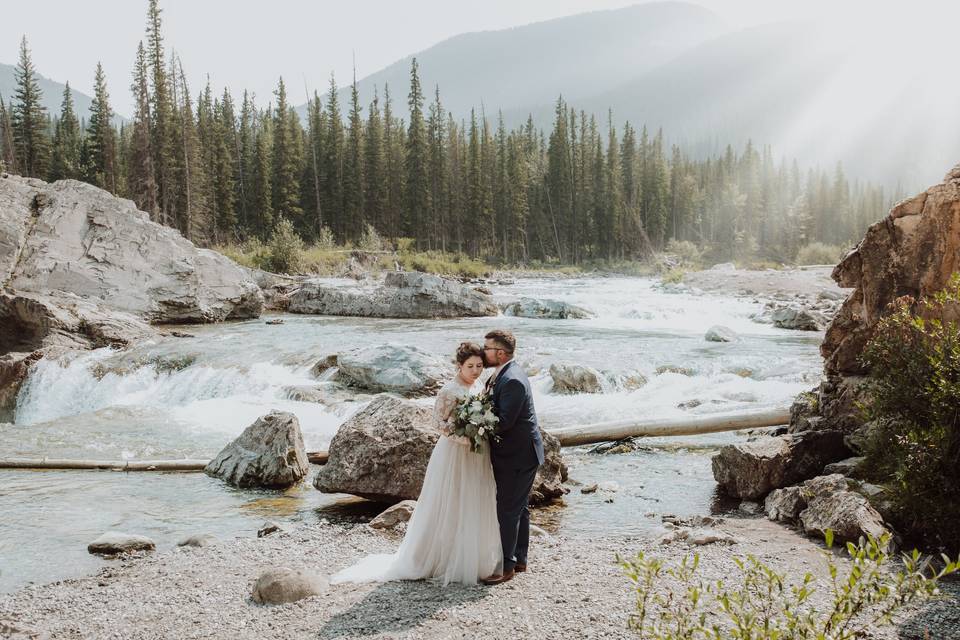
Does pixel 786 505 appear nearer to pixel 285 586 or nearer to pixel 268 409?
pixel 285 586

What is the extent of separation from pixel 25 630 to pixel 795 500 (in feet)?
23.4

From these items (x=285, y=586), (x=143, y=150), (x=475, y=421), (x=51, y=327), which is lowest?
(x=285, y=586)

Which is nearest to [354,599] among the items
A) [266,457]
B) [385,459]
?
[385,459]

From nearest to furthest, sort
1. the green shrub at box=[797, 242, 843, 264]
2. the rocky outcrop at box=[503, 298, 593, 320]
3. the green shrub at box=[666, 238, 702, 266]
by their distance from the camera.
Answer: the rocky outcrop at box=[503, 298, 593, 320], the green shrub at box=[797, 242, 843, 264], the green shrub at box=[666, 238, 702, 266]

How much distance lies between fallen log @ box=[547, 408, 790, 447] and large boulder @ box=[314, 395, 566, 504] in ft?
8.01

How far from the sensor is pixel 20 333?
18.6 meters

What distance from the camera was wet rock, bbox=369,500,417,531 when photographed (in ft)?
24.5

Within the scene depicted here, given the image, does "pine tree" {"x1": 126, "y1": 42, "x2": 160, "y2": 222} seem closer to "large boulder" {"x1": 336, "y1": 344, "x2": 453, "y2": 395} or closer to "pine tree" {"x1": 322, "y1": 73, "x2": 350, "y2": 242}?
"pine tree" {"x1": 322, "y1": 73, "x2": 350, "y2": 242}

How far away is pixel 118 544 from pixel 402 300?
68.3 feet

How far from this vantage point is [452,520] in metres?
5.67

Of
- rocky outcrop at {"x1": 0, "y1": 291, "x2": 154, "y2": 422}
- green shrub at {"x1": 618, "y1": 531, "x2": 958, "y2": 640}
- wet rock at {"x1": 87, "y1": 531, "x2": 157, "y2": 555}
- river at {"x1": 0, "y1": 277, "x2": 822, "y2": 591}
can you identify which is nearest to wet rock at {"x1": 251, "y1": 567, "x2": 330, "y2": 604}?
wet rock at {"x1": 87, "y1": 531, "x2": 157, "y2": 555}

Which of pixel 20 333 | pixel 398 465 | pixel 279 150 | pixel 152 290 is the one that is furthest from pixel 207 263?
pixel 279 150

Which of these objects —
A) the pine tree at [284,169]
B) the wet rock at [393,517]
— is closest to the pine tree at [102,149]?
the pine tree at [284,169]

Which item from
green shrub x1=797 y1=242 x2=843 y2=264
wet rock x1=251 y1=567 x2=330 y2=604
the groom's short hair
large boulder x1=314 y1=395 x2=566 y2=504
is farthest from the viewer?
A: green shrub x1=797 y1=242 x2=843 y2=264
